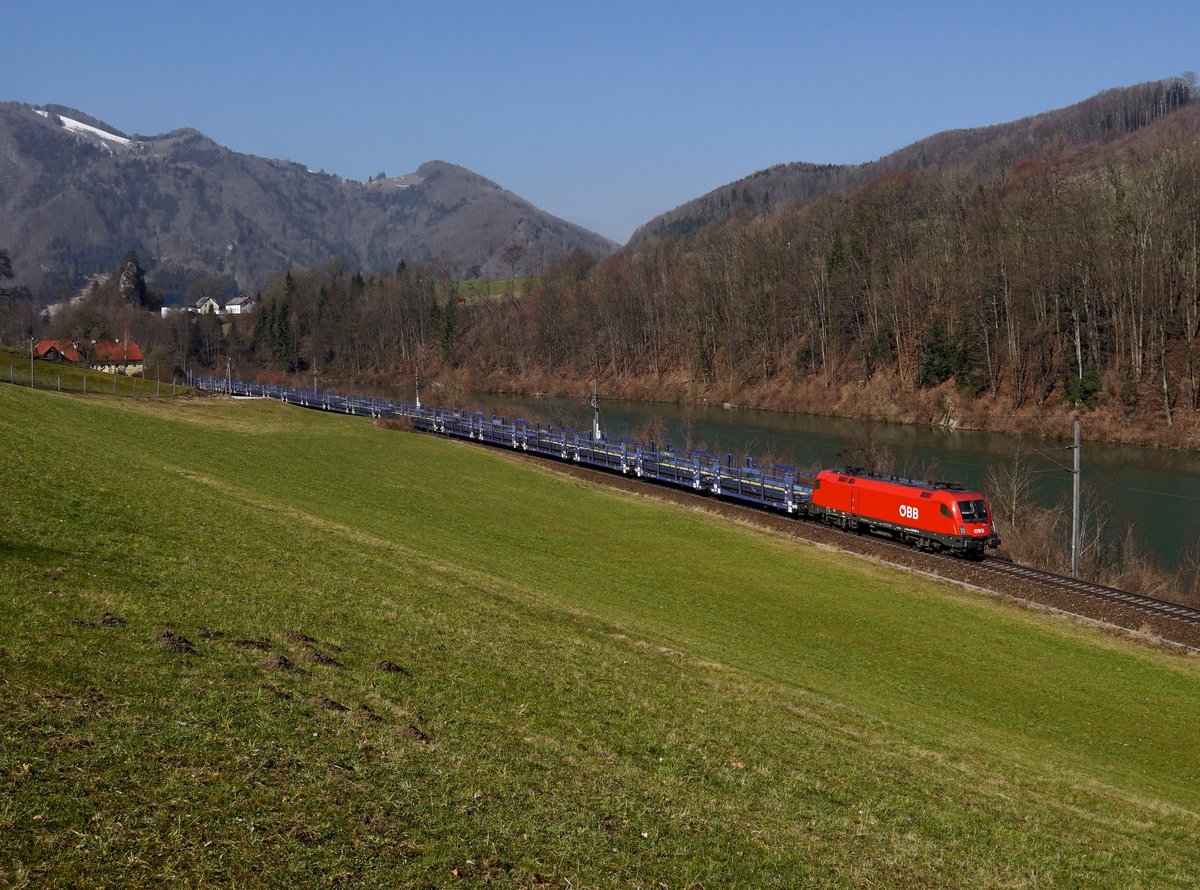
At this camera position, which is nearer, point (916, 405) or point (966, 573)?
point (966, 573)

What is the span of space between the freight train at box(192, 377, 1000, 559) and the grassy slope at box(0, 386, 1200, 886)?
353 inches

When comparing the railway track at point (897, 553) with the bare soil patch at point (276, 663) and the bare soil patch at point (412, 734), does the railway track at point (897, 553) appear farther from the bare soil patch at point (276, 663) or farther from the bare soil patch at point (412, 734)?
the bare soil patch at point (276, 663)

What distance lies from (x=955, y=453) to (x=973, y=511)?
36611mm

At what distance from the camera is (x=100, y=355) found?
141m

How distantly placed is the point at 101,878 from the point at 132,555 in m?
11.8

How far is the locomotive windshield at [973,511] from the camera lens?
134 ft

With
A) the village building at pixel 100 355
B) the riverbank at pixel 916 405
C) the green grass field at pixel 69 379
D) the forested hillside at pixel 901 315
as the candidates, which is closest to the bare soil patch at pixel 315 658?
the green grass field at pixel 69 379

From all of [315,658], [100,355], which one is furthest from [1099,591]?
[100,355]

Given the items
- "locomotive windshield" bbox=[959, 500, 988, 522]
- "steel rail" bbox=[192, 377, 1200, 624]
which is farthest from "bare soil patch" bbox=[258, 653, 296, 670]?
"locomotive windshield" bbox=[959, 500, 988, 522]

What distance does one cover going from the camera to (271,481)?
121 ft

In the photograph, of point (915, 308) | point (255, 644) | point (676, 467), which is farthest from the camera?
point (915, 308)

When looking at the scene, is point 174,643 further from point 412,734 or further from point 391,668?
point 412,734

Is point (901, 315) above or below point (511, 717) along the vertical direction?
above

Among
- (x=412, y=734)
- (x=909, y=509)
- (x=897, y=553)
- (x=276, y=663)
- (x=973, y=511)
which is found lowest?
(x=897, y=553)
